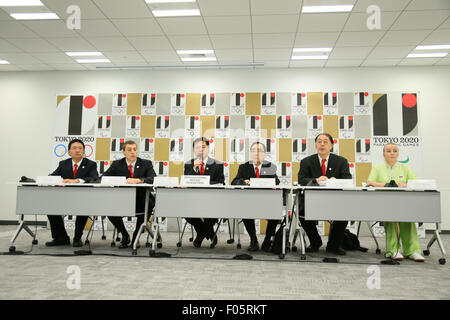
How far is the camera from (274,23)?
4.80 m

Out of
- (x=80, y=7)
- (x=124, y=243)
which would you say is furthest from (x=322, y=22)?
(x=124, y=243)

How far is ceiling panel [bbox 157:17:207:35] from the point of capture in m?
4.75

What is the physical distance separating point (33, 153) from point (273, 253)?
5468mm

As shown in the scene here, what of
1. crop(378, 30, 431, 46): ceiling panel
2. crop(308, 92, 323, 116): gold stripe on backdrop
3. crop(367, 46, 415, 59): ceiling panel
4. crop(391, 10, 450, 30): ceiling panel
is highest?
crop(391, 10, 450, 30): ceiling panel

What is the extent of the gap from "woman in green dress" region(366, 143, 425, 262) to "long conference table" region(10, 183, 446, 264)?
0.23 metres

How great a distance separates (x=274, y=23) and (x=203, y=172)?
2.37m

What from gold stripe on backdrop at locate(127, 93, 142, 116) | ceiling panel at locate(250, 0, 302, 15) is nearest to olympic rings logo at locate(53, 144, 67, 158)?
gold stripe on backdrop at locate(127, 93, 142, 116)

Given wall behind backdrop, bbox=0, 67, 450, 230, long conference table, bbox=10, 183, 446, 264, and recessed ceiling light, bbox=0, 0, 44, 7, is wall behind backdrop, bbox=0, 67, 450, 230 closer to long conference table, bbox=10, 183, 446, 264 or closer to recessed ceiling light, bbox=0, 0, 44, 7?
recessed ceiling light, bbox=0, 0, 44, 7

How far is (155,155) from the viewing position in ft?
21.2

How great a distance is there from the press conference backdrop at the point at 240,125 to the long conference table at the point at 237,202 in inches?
108

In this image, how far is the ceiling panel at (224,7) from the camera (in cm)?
426

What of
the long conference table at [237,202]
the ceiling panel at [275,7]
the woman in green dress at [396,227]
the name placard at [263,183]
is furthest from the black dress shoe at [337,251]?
the ceiling panel at [275,7]

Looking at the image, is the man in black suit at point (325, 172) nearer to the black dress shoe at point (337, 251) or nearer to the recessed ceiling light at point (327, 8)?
the black dress shoe at point (337, 251)
